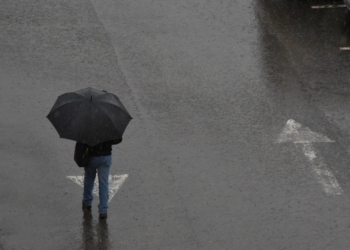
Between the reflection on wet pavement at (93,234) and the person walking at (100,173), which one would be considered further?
the person walking at (100,173)

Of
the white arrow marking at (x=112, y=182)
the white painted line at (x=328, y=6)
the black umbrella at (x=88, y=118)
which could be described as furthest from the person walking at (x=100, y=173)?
the white painted line at (x=328, y=6)

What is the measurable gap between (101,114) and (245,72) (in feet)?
16.2

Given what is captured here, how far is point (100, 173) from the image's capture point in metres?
10.6

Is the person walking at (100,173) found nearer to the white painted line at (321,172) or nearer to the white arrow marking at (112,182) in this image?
the white arrow marking at (112,182)

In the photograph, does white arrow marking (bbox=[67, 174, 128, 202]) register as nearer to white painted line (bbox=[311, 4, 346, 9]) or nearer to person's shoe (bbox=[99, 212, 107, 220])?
person's shoe (bbox=[99, 212, 107, 220])

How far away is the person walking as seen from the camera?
10422 millimetres

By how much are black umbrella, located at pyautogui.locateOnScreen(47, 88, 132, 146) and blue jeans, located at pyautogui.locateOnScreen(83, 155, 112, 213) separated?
0.44 meters

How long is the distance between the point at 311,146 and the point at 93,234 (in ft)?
12.3

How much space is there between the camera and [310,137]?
1270cm

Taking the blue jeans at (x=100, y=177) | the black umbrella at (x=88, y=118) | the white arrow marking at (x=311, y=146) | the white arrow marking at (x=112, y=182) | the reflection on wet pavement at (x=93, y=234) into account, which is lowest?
the white arrow marking at (x=112, y=182)

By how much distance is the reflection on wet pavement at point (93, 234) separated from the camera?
10297mm

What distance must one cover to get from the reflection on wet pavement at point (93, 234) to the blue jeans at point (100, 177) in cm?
18

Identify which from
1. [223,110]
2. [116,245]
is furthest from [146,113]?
[116,245]

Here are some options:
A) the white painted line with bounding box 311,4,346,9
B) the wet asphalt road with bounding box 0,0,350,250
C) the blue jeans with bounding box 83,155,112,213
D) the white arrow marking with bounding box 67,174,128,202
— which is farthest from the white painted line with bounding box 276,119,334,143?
the white painted line with bounding box 311,4,346,9
